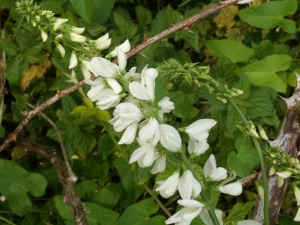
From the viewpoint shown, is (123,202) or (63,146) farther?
(123,202)

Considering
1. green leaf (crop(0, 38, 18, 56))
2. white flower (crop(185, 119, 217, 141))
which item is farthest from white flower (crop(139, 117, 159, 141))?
green leaf (crop(0, 38, 18, 56))

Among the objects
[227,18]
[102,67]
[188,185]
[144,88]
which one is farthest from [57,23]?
[227,18]

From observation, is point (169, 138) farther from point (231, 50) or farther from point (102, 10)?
point (102, 10)

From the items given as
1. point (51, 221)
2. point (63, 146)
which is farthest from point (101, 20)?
point (51, 221)

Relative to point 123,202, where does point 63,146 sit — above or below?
above

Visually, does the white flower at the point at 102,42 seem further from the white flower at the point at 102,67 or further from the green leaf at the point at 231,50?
the green leaf at the point at 231,50

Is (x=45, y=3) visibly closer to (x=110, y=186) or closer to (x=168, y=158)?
(x=110, y=186)

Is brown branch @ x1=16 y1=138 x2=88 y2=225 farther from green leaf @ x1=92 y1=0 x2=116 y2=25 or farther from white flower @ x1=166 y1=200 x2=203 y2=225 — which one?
green leaf @ x1=92 y1=0 x2=116 y2=25
